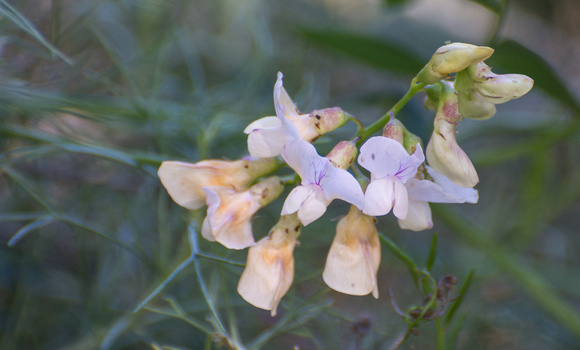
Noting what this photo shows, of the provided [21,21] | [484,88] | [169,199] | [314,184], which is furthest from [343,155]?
[169,199]

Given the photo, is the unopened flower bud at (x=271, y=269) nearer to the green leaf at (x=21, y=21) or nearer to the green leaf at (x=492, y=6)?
the green leaf at (x=21, y=21)

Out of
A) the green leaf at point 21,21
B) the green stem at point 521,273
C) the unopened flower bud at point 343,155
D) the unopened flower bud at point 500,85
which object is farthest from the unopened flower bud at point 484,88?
the green stem at point 521,273

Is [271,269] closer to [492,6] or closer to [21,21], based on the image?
[21,21]

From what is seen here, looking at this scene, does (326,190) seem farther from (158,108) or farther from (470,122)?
(470,122)

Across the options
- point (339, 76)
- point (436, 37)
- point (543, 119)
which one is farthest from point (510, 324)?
point (339, 76)

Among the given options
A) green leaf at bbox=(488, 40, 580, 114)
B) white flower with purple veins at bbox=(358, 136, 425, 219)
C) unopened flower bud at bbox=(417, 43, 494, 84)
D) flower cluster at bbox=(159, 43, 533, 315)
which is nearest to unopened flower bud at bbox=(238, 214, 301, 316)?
flower cluster at bbox=(159, 43, 533, 315)

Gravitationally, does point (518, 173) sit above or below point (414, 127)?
below
